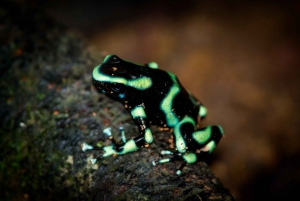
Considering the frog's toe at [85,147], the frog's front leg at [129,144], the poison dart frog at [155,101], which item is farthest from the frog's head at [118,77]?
the frog's toe at [85,147]

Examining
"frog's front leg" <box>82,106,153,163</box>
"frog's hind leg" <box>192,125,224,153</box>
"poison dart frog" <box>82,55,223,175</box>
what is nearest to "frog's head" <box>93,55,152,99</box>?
"poison dart frog" <box>82,55,223,175</box>

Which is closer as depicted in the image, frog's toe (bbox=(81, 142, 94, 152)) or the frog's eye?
frog's toe (bbox=(81, 142, 94, 152))

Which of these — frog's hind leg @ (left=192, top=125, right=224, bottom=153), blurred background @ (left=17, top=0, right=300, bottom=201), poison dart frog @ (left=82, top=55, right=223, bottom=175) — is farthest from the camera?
blurred background @ (left=17, top=0, right=300, bottom=201)

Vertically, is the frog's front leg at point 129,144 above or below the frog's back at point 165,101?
below

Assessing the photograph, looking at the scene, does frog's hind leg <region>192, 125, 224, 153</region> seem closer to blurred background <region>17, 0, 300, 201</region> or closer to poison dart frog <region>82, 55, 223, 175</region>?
poison dart frog <region>82, 55, 223, 175</region>

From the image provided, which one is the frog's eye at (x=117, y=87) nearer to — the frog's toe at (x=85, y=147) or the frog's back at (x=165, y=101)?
the frog's back at (x=165, y=101)

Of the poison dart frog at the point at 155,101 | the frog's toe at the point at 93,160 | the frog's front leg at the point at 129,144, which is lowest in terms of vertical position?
the frog's toe at the point at 93,160

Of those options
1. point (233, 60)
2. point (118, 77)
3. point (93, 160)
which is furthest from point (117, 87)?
point (233, 60)

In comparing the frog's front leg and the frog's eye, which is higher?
the frog's eye

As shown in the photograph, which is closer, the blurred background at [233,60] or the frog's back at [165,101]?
the frog's back at [165,101]
